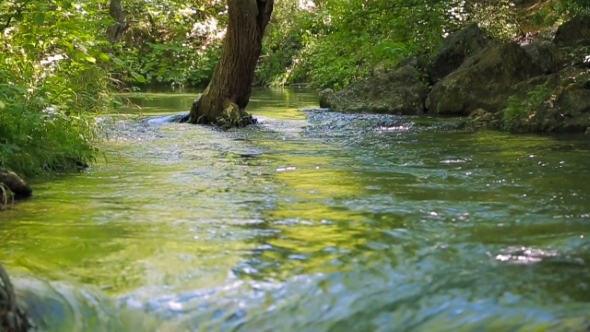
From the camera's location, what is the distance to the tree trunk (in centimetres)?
1341

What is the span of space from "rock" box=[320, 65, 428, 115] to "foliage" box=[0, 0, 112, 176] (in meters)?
8.96

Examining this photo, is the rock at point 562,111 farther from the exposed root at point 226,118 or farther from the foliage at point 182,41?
the foliage at point 182,41

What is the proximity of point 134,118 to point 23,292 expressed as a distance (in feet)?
37.9

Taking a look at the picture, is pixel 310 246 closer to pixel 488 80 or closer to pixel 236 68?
pixel 236 68

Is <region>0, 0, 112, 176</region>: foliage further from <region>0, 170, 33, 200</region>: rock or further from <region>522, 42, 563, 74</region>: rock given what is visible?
<region>522, 42, 563, 74</region>: rock

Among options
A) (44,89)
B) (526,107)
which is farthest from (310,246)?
(526,107)

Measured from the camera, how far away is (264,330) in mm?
3029

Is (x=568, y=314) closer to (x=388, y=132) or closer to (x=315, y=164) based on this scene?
(x=315, y=164)

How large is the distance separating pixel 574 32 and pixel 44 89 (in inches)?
455

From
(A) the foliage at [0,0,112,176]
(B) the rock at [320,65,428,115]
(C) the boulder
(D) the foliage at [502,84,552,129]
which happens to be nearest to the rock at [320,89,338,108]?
(B) the rock at [320,65,428,115]

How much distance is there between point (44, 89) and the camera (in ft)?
21.9

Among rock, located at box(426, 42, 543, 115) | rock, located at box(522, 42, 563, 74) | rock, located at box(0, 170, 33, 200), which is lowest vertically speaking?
rock, located at box(0, 170, 33, 200)

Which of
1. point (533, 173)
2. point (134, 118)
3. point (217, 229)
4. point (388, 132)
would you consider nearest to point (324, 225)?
point (217, 229)

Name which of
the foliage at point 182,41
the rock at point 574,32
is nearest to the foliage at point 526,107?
the rock at point 574,32
